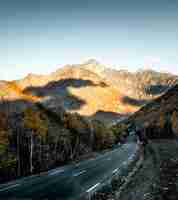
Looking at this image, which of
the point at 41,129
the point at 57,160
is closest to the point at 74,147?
the point at 57,160

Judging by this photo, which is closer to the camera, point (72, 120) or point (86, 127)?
point (72, 120)

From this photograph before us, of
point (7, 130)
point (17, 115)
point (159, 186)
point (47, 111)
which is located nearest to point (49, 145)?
point (17, 115)

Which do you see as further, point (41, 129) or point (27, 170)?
point (41, 129)

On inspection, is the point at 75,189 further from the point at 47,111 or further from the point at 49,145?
the point at 47,111

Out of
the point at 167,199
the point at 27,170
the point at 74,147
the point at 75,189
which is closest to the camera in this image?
the point at 167,199

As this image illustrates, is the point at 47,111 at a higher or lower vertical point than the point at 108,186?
higher

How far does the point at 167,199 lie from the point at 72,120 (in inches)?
1581

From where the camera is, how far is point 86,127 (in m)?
63.6

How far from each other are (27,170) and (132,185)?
12649 millimetres

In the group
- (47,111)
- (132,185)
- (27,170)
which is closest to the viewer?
(132,185)

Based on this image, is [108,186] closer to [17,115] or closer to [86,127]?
[17,115]

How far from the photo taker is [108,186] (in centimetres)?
1689

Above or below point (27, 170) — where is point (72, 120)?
above

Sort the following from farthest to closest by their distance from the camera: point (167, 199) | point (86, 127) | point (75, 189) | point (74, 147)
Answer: point (86, 127), point (74, 147), point (75, 189), point (167, 199)
